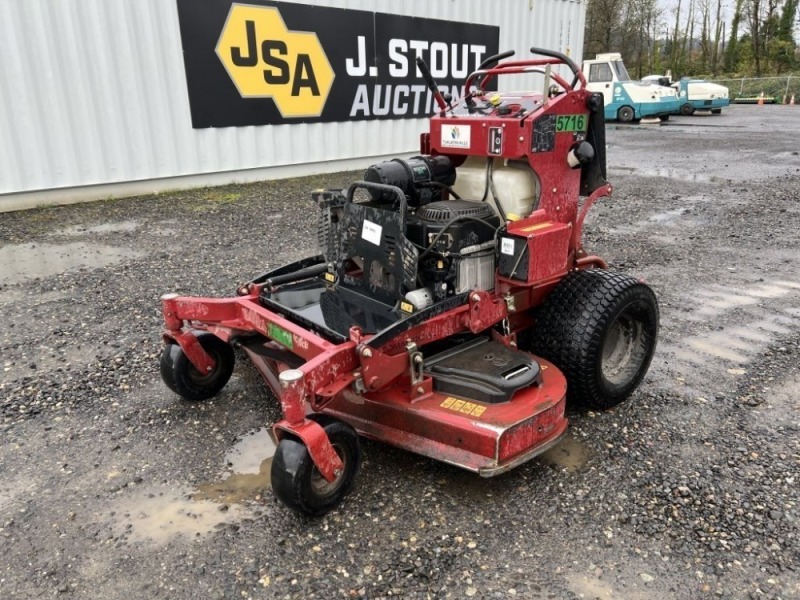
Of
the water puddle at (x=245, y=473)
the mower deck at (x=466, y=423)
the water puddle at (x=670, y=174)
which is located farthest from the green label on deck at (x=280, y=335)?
the water puddle at (x=670, y=174)

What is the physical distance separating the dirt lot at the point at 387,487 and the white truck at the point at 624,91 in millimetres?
16489

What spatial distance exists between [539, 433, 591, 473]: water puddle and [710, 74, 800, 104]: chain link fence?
34038 mm

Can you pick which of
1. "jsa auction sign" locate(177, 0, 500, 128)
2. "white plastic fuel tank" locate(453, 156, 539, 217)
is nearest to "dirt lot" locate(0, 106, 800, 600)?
"white plastic fuel tank" locate(453, 156, 539, 217)

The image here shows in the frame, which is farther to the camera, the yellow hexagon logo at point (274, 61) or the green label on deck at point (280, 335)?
the yellow hexagon logo at point (274, 61)

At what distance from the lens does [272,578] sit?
2361mm

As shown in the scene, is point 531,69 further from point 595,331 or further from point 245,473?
point 245,473

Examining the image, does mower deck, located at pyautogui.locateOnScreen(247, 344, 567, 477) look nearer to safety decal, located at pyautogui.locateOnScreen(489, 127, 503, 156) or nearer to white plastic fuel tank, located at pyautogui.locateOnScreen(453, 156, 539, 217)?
white plastic fuel tank, located at pyautogui.locateOnScreen(453, 156, 539, 217)

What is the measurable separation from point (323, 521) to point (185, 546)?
0.54 metres

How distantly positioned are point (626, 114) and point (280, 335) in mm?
20149

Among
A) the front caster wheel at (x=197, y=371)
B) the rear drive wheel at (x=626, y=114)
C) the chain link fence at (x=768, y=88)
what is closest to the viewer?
the front caster wheel at (x=197, y=371)

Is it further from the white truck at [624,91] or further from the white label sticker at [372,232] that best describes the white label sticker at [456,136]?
the white truck at [624,91]

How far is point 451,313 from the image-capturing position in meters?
3.06

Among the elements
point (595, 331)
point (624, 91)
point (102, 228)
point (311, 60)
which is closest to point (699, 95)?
point (624, 91)

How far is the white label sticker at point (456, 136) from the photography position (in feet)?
11.4
